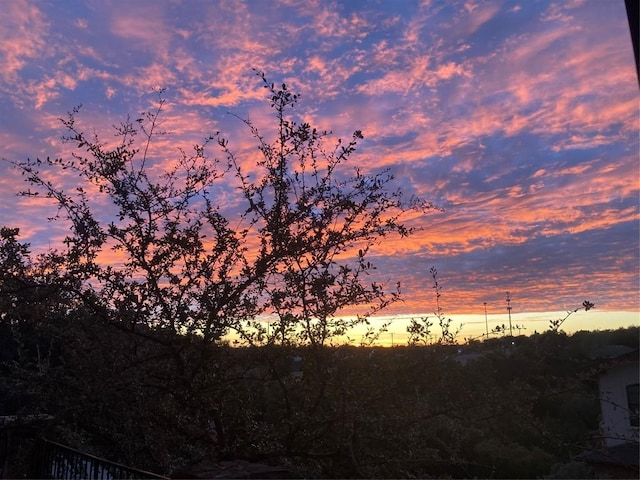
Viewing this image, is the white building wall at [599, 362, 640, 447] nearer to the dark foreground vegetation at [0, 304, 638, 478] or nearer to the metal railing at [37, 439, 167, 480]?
the dark foreground vegetation at [0, 304, 638, 478]

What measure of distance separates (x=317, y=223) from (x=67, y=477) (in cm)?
347

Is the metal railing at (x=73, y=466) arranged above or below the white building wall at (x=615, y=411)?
below

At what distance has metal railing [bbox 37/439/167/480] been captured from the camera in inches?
167

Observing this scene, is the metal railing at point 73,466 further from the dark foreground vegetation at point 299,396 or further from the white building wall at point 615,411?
the white building wall at point 615,411

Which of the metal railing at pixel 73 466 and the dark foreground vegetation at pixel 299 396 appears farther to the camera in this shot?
the dark foreground vegetation at pixel 299 396

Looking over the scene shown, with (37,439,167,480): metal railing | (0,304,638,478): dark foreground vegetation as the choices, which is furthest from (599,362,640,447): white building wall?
(37,439,167,480): metal railing

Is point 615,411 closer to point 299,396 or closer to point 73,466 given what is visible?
point 299,396

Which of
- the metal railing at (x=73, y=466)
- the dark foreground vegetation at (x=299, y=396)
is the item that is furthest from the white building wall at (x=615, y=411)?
the metal railing at (x=73, y=466)

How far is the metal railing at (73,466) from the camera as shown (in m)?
4.24

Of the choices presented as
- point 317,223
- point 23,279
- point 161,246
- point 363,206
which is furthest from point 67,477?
point 363,206

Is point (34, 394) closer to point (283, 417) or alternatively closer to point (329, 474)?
point (283, 417)

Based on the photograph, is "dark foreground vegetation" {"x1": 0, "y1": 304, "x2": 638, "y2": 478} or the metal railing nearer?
the metal railing

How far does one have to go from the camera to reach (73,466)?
17.4ft

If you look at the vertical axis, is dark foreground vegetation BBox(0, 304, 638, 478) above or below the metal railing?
above
